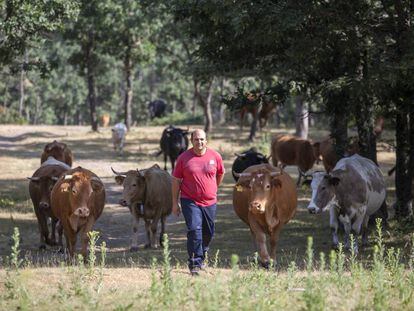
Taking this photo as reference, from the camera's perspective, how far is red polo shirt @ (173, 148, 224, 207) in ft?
33.9

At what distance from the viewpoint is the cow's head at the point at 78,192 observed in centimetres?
1235

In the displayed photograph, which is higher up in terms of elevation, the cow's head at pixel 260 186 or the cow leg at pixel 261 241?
the cow's head at pixel 260 186

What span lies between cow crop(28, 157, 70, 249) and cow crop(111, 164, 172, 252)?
4.51 ft

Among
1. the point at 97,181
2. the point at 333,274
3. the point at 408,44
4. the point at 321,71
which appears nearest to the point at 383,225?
the point at 321,71

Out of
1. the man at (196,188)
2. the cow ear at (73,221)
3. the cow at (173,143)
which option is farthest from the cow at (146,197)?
the cow at (173,143)

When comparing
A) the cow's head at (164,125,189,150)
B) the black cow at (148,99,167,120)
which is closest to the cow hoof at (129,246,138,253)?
the cow's head at (164,125,189,150)

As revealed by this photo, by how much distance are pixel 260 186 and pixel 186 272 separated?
76.5 inches

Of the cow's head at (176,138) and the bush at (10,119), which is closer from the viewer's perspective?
the cow's head at (176,138)

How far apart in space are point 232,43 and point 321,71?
80.8 inches

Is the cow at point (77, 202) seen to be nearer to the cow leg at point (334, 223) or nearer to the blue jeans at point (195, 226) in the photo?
the blue jeans at point (195, 226)

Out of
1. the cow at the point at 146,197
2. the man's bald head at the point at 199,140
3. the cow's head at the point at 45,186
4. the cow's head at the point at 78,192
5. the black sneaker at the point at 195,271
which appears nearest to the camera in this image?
the black sneaker at the point at 195,271

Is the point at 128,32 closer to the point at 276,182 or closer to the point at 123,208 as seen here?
the point at 123,208

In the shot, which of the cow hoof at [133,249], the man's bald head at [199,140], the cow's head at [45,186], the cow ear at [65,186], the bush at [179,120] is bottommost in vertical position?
the cow hoof at [133,249]

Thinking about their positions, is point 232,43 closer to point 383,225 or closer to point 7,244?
point 383,225
